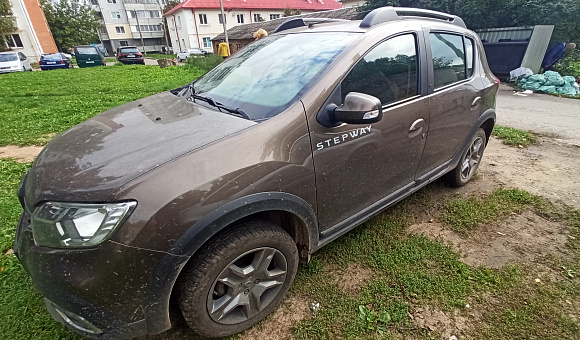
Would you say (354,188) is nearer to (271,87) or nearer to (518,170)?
(271,87)

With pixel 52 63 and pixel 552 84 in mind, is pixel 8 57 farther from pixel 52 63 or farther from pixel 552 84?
pixel 552 84

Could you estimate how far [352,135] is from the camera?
2021 millimetres

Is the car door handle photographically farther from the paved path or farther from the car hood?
the paved path

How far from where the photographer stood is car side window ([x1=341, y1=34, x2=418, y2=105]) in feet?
6.91

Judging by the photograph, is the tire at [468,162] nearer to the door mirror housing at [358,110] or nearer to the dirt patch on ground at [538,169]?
the dirt patch on ground at [538,169]

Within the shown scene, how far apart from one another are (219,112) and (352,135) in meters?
0.88

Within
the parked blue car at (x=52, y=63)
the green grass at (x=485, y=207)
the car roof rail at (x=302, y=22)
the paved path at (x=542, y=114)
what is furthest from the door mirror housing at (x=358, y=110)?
the parked blue car at (x=52, y=63)

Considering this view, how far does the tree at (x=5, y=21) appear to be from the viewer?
26594 mm

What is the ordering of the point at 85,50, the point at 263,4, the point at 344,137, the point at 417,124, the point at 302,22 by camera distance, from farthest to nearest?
1. the point at 263,4
2. the point at 85,50
3. the point at 302,22
4. the point at 417,124
5. the point at 344,137

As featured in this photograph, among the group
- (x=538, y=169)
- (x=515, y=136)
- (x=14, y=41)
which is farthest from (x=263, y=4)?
(x=538, y=169)

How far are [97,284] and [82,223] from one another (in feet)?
0.93

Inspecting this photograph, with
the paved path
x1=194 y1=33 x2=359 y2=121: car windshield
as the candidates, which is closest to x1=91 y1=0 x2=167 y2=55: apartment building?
the paved path

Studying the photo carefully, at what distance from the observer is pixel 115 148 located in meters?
1.67

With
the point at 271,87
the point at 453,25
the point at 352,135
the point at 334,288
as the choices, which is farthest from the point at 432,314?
the point at 453,25
